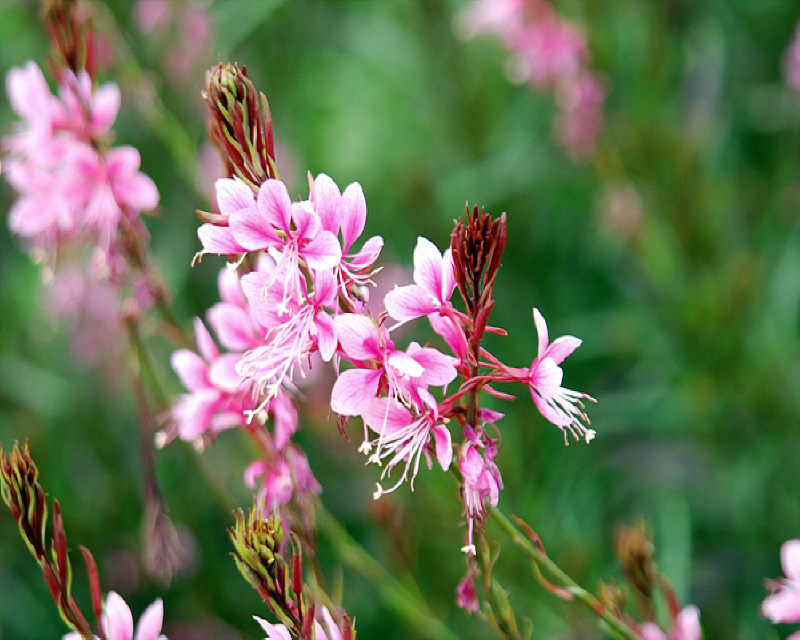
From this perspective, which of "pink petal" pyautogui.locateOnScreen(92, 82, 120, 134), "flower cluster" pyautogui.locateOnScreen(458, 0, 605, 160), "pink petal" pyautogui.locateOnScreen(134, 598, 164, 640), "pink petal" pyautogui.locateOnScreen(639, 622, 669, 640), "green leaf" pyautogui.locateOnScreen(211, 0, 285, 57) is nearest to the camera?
"pink petal" pyautogui.locateOnScreen(134, 598, 164, 640)

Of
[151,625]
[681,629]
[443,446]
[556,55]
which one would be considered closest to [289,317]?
[443,446]

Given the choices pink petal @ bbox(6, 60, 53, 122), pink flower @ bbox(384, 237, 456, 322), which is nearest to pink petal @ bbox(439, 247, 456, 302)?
pink flower @ bbox(384, 237, 456, 322)

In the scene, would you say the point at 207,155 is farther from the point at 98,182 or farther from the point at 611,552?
the point at 611,552

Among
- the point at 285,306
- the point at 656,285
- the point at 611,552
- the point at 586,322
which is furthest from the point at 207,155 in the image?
the point at 285,306

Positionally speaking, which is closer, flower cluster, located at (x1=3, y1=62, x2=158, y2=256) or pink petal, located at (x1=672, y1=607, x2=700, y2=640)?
pink petal, located at (x1=672, y1=607, x2=700, y2=640)

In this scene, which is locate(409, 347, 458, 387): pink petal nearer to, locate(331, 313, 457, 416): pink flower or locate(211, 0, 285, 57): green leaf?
locate(331, 313, 457, 416): pink flower

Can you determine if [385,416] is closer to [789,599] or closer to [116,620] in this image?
[116,620]
